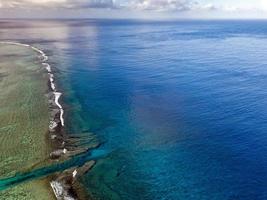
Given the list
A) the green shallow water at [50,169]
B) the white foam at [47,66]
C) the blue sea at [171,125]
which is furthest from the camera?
the white foam at [47,66]

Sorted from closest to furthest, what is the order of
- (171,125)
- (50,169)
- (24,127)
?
1. (50,169)
2. (24,127)
3. (171,125)

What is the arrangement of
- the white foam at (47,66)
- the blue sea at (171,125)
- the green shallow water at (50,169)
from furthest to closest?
the white foam at (47,66) < the green shallow water at (50,169) < the blue sea at (171,125)

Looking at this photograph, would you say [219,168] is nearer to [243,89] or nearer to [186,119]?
[186,119]

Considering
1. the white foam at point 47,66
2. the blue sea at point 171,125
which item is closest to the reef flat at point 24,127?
the white foam at point 47,66

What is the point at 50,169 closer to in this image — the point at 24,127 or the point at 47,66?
the point at 24,127

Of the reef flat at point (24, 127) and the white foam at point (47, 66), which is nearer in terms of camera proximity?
the reef flat at point (24, 127)

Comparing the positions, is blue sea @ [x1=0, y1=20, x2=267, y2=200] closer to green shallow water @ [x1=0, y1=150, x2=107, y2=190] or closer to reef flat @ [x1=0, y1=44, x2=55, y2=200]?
green shallow water @ [x1=0, y1=150, x2=107, y2=190]

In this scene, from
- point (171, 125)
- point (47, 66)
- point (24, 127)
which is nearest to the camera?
point (24, 127)

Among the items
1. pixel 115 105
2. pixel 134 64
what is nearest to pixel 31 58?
pixel 134 64

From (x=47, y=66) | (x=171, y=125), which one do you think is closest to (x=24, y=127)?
(x=171, y=125)

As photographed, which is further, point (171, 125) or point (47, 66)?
point (47, 66)

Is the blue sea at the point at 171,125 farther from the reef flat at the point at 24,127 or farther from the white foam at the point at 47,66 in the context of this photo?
the reef flat at the point at 24,127
